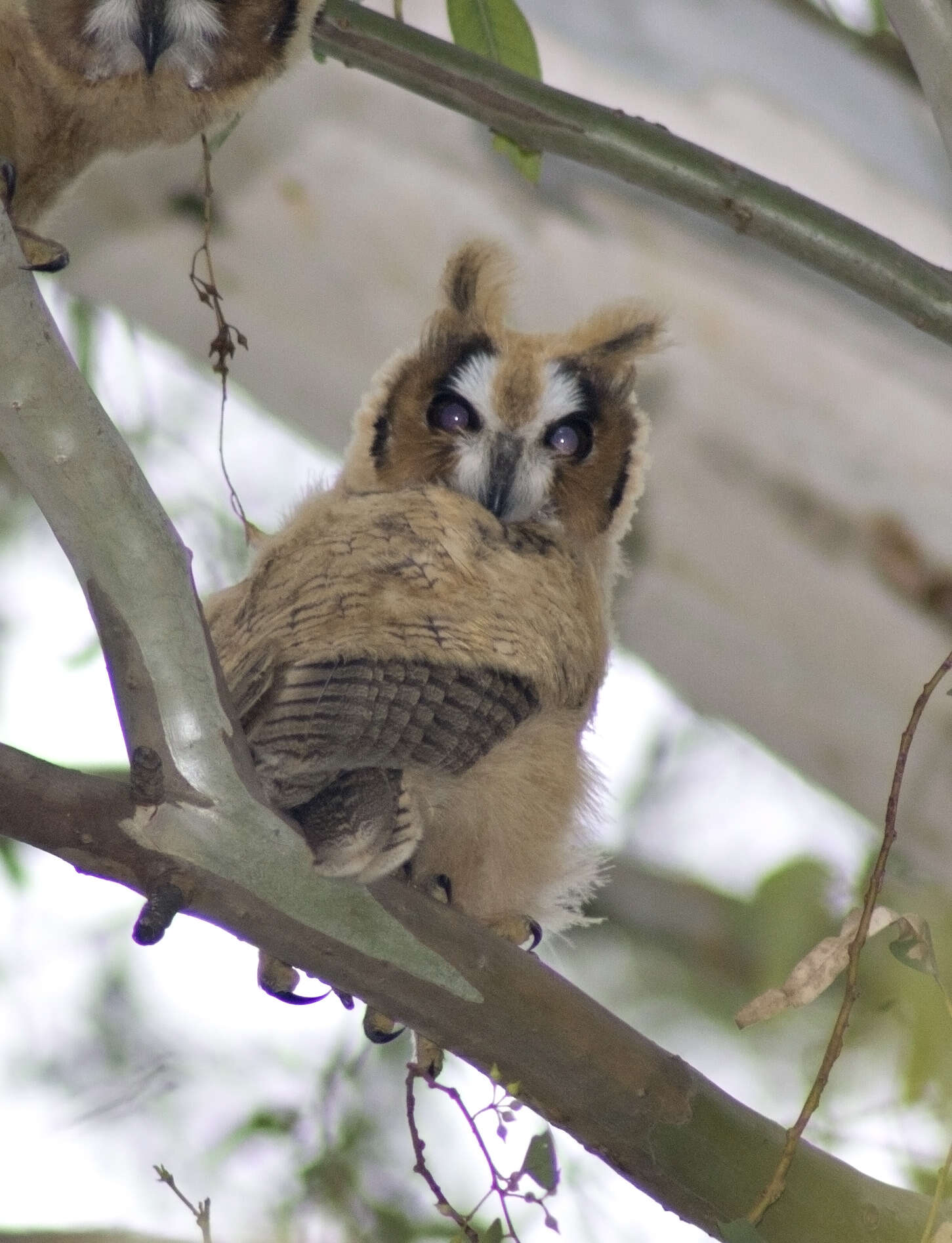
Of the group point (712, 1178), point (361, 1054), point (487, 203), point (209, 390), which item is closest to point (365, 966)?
point (712, 1178)

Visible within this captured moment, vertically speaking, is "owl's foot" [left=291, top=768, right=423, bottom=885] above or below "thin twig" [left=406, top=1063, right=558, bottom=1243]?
above

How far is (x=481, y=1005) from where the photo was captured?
4.71 feet

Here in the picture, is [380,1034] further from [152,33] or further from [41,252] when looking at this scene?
[152,33]

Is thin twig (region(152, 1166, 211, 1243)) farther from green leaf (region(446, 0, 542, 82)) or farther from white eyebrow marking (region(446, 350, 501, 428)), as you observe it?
green leaf (region(446, 0, 542, 82))

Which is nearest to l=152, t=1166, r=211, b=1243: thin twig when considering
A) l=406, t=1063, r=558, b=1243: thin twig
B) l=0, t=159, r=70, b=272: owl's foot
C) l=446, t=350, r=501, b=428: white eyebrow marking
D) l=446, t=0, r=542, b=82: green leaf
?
l=406, t=1063, r=558, b=1243: thin twig

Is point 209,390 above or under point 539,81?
under

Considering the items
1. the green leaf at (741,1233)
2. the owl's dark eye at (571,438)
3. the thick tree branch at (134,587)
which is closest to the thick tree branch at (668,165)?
the owl's dark eye at (571,438)

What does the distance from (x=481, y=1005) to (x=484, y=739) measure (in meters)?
0.31

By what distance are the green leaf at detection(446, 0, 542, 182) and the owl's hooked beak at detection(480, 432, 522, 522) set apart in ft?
1.23

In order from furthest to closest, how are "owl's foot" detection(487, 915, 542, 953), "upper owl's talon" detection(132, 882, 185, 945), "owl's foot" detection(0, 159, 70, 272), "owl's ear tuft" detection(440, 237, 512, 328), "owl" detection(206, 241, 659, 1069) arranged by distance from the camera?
"owl's ear tuft" detection(440, 237, 512, 328) < "owl's foot" detection(487, 915, 542, 953) < "owl's foot" detection(0, 159, 70, 272) < "owl" detection(206, 241, 659, 1069) < "upper owl's talon" detection(132, 882, 185, 945)

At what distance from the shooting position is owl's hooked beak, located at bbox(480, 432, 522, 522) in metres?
2.12

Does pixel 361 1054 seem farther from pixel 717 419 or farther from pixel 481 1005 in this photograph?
pixel 481 1005

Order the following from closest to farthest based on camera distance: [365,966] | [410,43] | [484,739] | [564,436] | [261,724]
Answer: [365,966], [261,724], [484,739], [410,43], [564,436]

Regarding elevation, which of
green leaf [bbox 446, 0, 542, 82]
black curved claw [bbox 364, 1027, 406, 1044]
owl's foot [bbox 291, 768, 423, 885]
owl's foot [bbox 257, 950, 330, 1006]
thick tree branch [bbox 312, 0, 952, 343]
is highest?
thick tree branch [bbox 312, 0, 952, 343]
